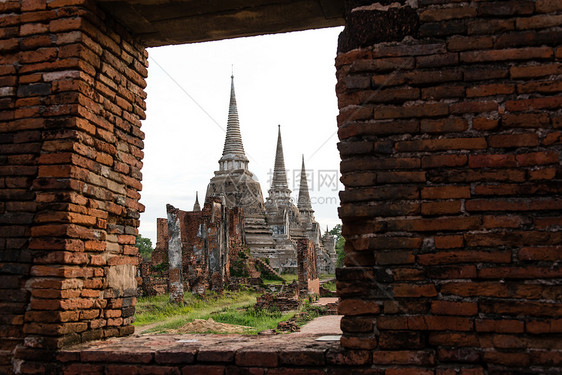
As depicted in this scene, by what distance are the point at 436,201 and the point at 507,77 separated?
2.75 feet

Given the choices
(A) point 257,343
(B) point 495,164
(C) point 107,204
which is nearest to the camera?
(B) point 495,164

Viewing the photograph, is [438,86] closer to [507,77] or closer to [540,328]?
[507,77]

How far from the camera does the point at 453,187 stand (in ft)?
9.21

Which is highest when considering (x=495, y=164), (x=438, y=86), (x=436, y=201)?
(x=438, y=86)

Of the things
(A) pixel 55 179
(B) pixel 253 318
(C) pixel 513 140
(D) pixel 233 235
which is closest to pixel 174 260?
(B) pixel 253 318

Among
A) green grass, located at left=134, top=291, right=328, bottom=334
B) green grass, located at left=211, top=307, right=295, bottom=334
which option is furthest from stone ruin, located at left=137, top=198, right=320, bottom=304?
green grass, located at left=211, top=307, right=295, bottom=334

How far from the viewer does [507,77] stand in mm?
2836

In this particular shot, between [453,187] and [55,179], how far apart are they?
2.71 m

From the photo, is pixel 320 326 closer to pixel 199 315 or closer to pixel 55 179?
pixel 199 315

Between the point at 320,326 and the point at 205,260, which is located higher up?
the point at 205,260

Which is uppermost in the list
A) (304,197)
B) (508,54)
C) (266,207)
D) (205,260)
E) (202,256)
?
(304,197)

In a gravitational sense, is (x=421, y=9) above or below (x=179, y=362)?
above

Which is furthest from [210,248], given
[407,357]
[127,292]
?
[407,357]

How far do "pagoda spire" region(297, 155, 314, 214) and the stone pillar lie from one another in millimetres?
33195
